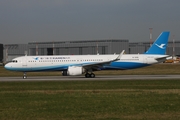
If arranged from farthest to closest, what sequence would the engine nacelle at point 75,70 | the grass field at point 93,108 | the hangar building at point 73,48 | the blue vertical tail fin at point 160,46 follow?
the hangar building at point 73,48 → the blue vertical tail fin at point 160,46 → the engine nacelle at point 75,70 → the grass field at point 93,108

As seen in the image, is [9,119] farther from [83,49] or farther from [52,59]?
→ [83,49]

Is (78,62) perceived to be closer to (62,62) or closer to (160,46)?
(62,62)

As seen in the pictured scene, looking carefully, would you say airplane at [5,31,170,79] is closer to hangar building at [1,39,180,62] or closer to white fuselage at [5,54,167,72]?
white fuselage at [5,54,167,72]

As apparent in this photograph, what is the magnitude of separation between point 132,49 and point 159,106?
110 m

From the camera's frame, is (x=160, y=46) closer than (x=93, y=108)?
No

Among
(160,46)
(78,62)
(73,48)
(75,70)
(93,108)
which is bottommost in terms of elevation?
(93,108)

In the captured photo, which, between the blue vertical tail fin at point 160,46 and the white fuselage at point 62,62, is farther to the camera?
the blue vertical tail fin at point 160,46

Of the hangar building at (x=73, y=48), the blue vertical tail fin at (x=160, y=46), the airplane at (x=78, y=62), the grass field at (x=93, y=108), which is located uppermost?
the hangar building at (x=73, y=48)

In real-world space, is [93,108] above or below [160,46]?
A: below

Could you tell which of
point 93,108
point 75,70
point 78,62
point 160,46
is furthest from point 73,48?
point 93,108

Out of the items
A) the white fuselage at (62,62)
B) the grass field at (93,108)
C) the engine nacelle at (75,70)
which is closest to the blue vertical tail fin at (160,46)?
the white fuselage at (62,62)

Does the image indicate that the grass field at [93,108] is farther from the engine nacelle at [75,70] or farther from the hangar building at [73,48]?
the hangar building at [73,48]

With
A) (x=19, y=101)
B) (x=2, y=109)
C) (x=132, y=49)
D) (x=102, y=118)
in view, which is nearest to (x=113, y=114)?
(x=102, y=118)

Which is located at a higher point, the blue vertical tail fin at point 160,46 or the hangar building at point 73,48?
the hangar building at point 73,48
